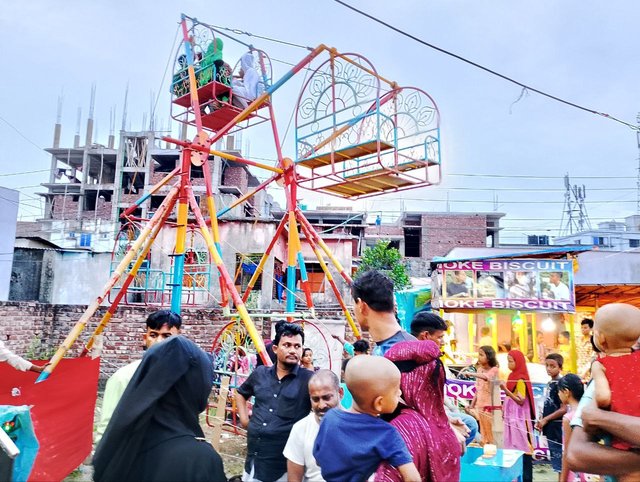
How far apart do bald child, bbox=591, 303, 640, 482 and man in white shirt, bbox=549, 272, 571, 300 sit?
830cm

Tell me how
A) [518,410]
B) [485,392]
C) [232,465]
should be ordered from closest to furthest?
[485,392]
[232,465]
[518,410]

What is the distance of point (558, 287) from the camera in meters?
9.38

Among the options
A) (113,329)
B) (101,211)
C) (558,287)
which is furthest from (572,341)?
(101,211)

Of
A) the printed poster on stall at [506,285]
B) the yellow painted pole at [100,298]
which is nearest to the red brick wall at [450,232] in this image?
the printed poster on stall at [506,285]

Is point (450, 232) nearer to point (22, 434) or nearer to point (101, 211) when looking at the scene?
point (101, 211)

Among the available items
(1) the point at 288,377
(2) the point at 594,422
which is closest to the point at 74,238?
(1) the point at 288,377

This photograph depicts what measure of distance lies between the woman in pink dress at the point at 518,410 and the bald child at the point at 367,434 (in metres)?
5.33

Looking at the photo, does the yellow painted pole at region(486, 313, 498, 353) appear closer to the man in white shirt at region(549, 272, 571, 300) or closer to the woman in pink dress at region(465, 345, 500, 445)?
the man in white shirt at region(549, 272, 571, 300)

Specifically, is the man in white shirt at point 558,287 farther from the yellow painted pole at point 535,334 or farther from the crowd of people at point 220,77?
the crowd of people at point 220,77

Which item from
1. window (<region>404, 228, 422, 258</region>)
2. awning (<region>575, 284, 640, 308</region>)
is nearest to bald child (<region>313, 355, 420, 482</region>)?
awning (<region>575, 284, 640, 308</region>)

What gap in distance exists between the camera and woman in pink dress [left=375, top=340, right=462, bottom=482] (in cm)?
187

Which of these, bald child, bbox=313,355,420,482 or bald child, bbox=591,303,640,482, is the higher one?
bald child, bbox=591,303,640,482

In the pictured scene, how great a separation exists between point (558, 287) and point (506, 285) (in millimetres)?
980

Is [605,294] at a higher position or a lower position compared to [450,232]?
lower
